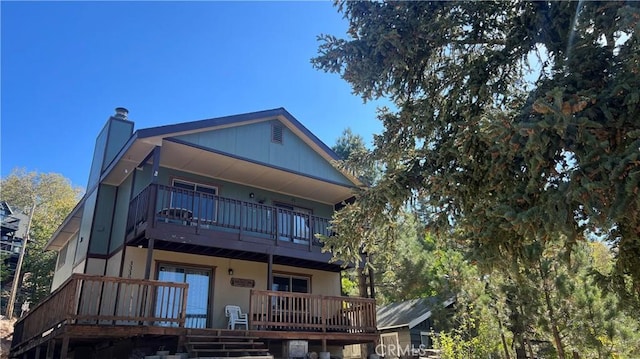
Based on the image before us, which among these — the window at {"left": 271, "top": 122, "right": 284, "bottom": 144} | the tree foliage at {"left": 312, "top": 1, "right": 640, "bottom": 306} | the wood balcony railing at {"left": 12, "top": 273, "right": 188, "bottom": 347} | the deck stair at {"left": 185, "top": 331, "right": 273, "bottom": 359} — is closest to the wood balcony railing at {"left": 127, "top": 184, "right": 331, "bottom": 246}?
the wood balcony railing at {"left": 12, "top": 273, "right": 188, "bottom": 347}

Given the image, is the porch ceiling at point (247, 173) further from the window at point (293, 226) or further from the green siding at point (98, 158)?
the green siding at point (98, 158)

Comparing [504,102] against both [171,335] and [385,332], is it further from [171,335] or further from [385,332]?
[385,332]

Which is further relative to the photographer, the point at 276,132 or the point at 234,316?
the point at 276,132

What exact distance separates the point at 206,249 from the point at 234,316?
6.08 feet

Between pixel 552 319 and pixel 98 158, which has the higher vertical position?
pixel 98 158

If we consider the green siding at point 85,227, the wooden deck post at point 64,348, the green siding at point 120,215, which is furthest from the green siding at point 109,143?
the wooden deck post at point 64,348

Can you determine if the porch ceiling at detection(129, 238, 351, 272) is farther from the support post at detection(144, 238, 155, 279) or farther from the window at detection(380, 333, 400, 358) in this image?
the window at detection(380, 333, 400, 358)

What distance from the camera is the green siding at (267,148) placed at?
39.8 ft

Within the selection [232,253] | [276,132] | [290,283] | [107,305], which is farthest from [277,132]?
[107,305]

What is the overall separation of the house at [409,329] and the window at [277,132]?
9639 millimetres

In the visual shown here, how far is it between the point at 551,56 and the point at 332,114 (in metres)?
8.41

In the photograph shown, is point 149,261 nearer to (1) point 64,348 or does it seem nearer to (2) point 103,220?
(1) point 64,348

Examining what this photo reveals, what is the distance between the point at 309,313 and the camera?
1120 centimetres

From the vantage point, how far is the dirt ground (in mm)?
17505
